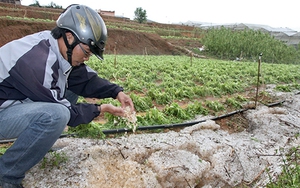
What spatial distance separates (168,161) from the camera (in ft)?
10.9

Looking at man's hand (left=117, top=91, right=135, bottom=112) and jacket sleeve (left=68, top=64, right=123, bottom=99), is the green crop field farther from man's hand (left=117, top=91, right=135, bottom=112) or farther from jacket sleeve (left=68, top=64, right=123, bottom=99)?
man's hand (left=117, top=91, right=135, bottom=112)

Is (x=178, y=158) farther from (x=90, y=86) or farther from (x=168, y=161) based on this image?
(x=90, y=86)

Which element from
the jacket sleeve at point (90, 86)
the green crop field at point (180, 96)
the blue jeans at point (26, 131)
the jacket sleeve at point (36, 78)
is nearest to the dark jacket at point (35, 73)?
the jacket sleeve at point (36, 78)

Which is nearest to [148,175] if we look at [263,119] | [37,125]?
[37,125]

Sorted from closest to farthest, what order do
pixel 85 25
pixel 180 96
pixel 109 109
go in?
pixel 85 25 → pixel 109 109 → pixel 180 96

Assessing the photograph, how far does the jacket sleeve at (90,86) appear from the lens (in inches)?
125

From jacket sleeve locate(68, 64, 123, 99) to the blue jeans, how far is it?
85cm

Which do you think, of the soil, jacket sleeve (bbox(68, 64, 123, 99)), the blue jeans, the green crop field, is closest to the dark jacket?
the blue jeans

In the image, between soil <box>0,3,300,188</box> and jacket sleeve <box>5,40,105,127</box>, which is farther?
soil <box>0,3,300,188</box>

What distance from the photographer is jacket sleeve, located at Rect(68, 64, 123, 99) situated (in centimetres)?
319

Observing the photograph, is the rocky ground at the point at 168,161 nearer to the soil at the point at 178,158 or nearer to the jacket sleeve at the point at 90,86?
the soil at the point at 178,158

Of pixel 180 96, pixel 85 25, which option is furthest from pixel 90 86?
pixel 180 96

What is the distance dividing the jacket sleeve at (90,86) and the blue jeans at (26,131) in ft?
2.78

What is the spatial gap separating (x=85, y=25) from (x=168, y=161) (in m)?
1.94
